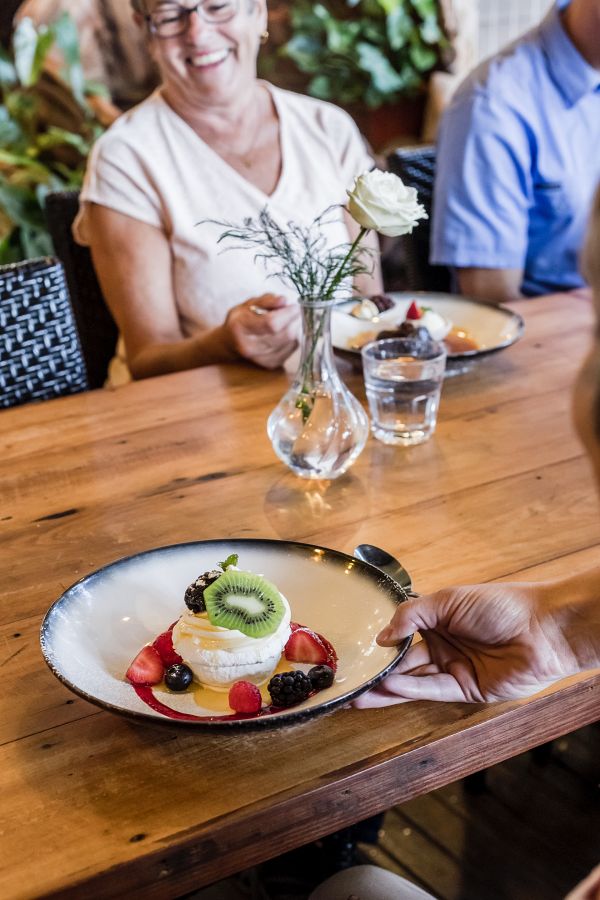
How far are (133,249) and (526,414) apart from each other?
0.88m

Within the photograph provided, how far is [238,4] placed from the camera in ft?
6.37

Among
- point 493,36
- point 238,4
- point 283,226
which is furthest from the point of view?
point 493,36

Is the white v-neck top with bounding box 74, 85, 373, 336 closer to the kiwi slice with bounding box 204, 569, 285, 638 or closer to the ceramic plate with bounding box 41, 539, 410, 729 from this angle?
the ceramic plate with bounding box 41, 539, 410, 729

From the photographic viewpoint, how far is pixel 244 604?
0.91 m

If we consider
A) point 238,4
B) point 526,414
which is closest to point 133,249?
point 238,4

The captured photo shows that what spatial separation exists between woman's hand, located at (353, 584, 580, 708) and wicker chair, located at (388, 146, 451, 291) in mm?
1730

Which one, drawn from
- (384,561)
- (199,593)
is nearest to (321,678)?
(199,593)

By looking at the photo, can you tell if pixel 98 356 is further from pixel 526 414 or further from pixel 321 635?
pixel 321 635

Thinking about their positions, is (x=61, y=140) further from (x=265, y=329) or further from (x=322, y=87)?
(x=265, y=329)

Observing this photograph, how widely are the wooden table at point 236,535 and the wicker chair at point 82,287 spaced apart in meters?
0.72

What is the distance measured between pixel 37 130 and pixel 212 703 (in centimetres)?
394

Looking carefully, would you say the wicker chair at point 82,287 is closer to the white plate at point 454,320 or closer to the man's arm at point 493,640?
the white plate at point 454,320

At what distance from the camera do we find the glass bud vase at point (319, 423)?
1.36m

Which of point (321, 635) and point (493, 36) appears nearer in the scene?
point (321, 635)
